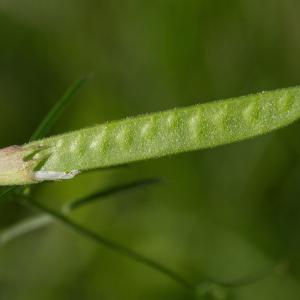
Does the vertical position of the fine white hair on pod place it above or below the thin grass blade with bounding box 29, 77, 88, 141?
above

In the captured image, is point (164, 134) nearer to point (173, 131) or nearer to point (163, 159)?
point (173, 131)

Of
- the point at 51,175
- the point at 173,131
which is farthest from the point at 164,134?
the point at 51,175

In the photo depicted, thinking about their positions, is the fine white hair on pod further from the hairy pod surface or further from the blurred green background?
the blurred green background

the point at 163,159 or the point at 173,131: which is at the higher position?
the point at 173,131

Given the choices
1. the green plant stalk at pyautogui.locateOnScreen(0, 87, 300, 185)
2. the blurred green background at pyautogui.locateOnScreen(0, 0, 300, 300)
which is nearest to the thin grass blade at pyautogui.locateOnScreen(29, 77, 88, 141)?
the green plant stalk at pyautogui.locateOnScreen(0, 87, 300, 185)

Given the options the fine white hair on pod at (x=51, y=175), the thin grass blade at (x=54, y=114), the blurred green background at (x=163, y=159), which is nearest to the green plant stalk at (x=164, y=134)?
the fine white hair on pod at (x=51, y=175)

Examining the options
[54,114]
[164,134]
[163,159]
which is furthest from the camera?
[163,159]

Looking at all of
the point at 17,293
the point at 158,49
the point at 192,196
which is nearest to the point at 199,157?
the point at 192,196

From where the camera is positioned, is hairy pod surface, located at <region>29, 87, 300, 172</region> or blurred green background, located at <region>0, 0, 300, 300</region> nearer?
hairy pod surface, located at <region>29, 87, 300, 172</region>
